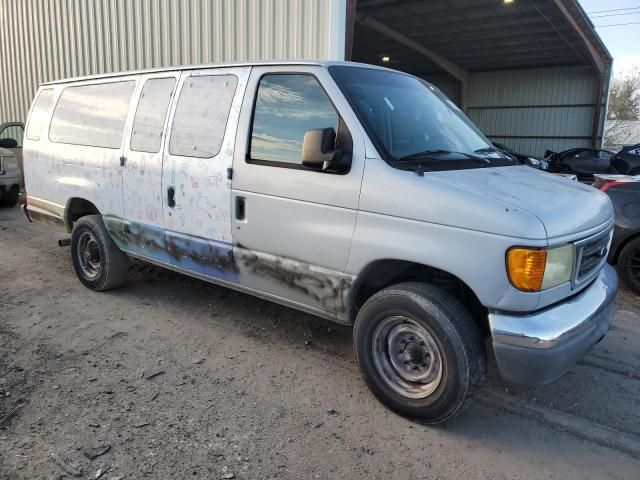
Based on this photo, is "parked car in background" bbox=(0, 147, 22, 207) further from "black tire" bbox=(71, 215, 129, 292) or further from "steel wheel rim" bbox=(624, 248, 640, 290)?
"steel wheel rim" bbox=(624, 248, 640, 290)

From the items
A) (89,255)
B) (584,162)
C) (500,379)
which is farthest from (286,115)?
(584,162)

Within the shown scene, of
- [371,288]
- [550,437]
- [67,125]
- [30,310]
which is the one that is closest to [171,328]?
[30,310]

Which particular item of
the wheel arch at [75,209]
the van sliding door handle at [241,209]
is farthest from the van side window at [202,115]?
the wheel arch at [75,209]

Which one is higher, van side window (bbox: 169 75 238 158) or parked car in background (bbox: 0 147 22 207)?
van side window (bbox: 169 75 238 158)

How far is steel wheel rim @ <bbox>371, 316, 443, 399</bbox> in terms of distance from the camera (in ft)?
9.93

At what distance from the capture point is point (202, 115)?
13.2 ft

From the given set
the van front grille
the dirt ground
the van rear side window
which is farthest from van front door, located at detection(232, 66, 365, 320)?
the van rear side window

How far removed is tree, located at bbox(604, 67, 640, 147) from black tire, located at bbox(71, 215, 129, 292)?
1693 inches

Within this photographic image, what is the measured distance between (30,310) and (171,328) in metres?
1.47

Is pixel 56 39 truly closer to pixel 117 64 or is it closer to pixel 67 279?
pixel 117 64

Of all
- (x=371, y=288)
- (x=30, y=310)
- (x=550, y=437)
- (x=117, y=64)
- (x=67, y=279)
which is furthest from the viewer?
(x=117, y=64)

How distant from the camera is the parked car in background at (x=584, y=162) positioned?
17469mm

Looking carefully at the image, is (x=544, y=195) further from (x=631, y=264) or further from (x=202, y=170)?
(x=631, y=264)

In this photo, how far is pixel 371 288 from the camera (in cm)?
354
